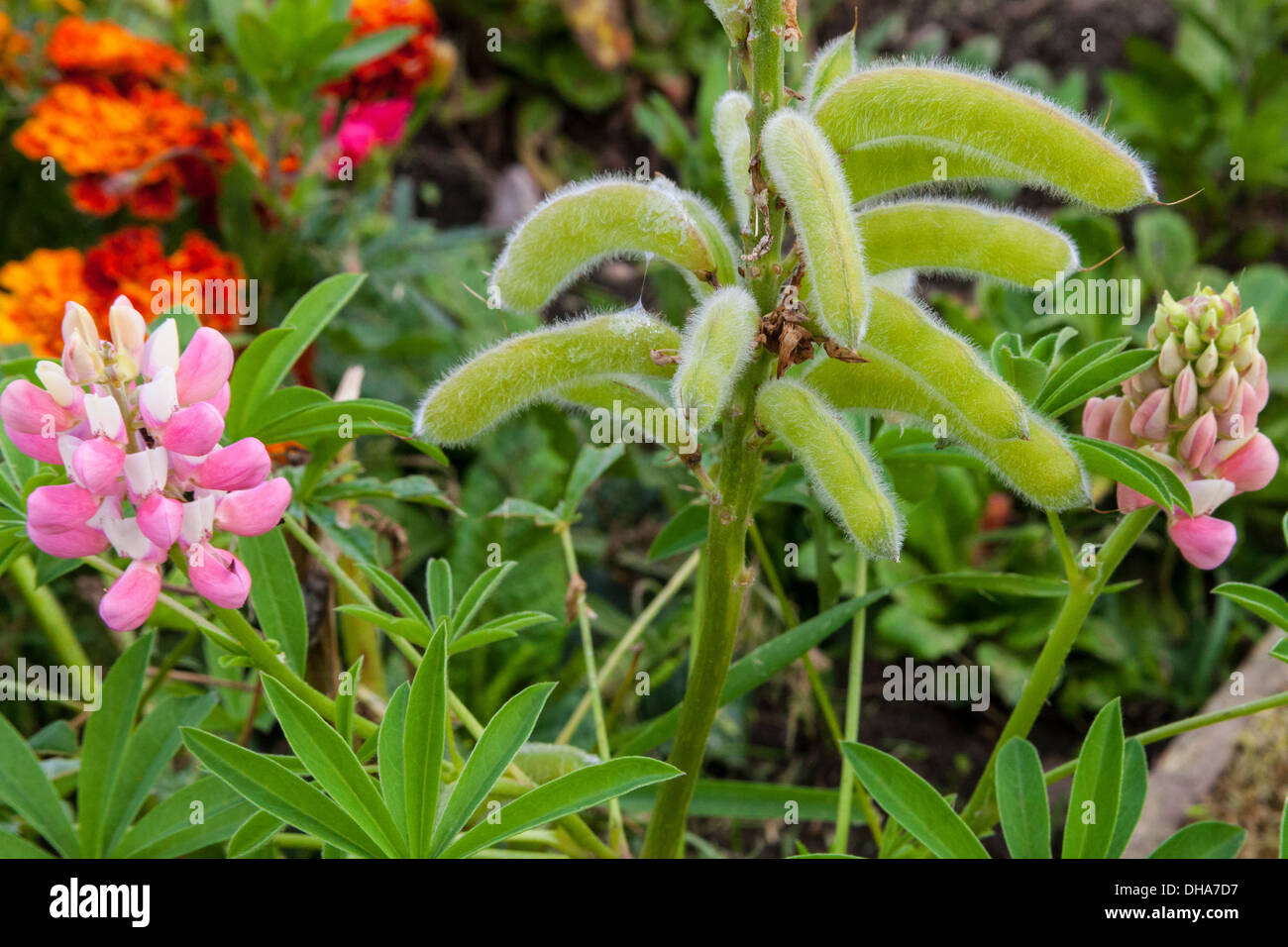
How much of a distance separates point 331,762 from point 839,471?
405mm

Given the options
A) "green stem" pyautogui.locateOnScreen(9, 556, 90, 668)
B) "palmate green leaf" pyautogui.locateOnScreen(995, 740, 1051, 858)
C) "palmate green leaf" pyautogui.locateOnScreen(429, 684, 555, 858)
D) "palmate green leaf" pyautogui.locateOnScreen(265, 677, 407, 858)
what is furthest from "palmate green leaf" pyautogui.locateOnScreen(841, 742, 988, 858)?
"green stem" pyautogui.locateOnScreen(9, 556, 90, 668)

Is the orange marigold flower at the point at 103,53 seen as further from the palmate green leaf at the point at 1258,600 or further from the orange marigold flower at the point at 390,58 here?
the palmate green leaf at the point at 1258,600

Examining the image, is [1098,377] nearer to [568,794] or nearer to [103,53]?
[568,794]

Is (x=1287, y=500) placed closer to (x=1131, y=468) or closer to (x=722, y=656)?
(x=1131, y=468)

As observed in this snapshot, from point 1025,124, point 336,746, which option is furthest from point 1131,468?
point 336,746

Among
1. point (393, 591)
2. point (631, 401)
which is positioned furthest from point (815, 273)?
point (393, 591)

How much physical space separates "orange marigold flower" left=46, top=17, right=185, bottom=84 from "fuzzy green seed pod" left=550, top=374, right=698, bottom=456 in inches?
46.0

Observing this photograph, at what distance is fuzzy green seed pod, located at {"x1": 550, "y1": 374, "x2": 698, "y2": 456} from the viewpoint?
2.69 feet

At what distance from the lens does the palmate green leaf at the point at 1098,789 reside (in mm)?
856

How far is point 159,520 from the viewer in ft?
2.42

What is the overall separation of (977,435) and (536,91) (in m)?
2.70

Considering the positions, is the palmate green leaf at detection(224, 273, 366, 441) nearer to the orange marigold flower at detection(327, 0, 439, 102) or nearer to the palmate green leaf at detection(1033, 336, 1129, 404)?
the palmate green leaf at detection(1033, 336, 1129, 404)

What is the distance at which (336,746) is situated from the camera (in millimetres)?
787

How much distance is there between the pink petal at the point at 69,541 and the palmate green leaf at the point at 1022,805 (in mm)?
689
